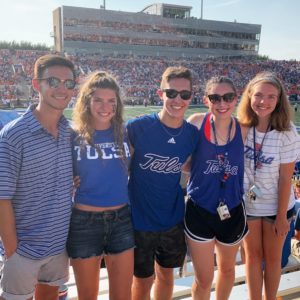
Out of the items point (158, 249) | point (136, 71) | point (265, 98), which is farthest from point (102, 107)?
point (136, 71)

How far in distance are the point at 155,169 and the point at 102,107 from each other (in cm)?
61

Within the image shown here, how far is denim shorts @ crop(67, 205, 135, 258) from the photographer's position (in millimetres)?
2377

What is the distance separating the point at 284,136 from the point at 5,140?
2.15 m

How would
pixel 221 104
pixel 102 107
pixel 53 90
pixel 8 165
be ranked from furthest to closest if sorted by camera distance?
pixel 221 104, pixel 102 107, pixel 53 90, pixel 8 165

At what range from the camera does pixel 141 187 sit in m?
2.61

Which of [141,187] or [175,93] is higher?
[175,93]

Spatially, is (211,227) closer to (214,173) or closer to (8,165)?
(214,173)

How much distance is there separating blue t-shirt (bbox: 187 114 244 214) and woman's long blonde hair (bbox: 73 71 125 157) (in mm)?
643

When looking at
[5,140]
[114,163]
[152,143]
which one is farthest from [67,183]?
[152,143]

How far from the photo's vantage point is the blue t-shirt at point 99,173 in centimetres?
237

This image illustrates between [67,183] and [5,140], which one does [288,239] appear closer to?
[67,183]

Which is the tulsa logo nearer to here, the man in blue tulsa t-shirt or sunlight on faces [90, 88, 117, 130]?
the man in blue tulsa t-shirt

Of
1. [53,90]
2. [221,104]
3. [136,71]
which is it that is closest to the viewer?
[53,90]

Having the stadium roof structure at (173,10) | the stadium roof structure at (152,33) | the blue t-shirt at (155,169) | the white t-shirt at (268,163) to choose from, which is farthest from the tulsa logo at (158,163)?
the stadium roof structure at (173,10)
